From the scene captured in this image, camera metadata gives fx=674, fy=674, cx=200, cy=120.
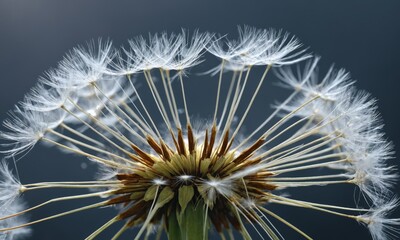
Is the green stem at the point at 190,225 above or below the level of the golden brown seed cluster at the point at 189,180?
below

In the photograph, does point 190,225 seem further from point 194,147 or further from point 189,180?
point 194,147

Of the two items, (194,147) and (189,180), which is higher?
(194,147)

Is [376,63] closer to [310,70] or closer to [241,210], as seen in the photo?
[310,70]

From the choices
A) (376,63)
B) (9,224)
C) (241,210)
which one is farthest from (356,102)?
(376,63)

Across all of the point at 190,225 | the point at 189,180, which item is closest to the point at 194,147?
the point at 189,180

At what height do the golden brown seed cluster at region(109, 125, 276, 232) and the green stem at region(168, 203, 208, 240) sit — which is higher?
the golden brown seed cluster at region(109, 125, 276, 232)

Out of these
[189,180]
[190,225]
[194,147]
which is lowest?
[190,225]

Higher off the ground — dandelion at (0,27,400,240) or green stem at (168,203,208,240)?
dandelion at (0,27,400,240)

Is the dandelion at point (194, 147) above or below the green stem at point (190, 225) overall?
above
